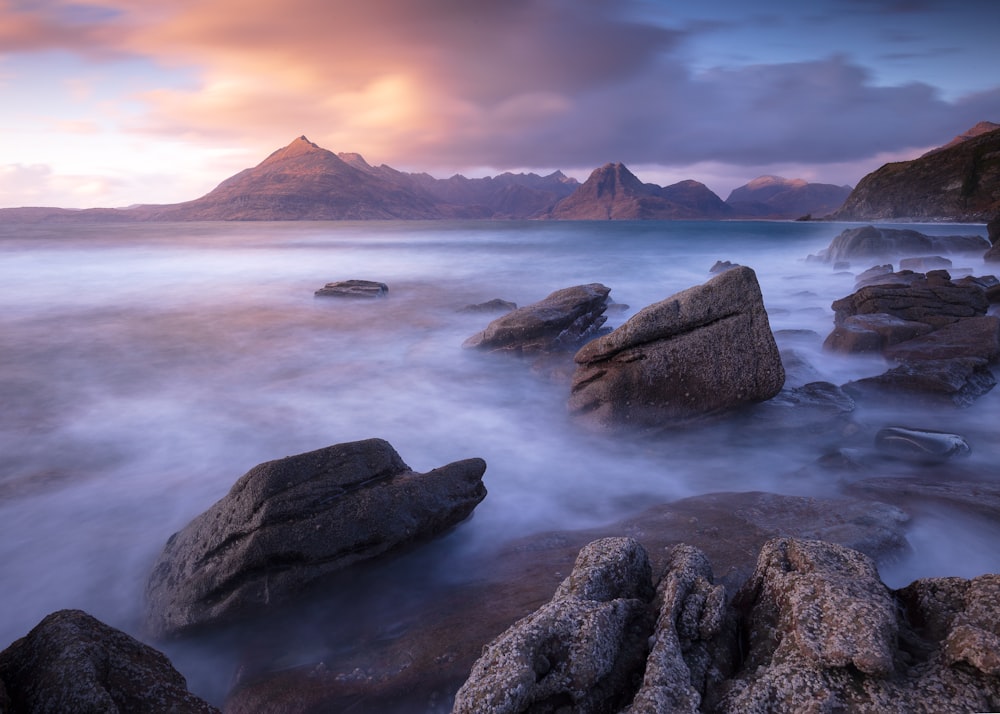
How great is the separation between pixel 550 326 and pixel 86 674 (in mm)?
Result: 11881

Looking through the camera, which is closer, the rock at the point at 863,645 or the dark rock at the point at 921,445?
the rock at the point at 863,645

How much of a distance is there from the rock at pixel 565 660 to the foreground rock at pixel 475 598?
5.2 inches

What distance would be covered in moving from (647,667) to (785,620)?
0.94m

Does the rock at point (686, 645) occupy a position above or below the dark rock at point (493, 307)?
above

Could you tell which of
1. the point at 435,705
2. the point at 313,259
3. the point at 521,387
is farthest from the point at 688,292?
the point at 313,259

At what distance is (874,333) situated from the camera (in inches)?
503

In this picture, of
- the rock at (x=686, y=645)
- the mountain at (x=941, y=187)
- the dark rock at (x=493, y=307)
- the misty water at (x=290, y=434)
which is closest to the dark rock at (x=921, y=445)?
the misty water at (x=290, y=434)

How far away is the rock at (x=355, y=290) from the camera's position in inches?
998

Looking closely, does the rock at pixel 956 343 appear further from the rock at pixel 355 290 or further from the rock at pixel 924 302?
the rock at pixel 355 290

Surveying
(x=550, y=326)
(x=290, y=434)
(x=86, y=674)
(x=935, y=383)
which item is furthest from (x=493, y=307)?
(x=86, y=674)

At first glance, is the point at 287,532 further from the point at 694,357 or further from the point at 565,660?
the point at 694,357

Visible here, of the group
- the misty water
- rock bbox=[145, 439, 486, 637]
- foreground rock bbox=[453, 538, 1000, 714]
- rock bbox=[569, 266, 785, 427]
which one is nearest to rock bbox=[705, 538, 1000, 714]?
foreground rock bbox=[453, 538, 1000, 714]

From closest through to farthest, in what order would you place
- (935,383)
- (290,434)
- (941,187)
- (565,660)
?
(565,660) → (935,383) → (290,434) → (941,187)

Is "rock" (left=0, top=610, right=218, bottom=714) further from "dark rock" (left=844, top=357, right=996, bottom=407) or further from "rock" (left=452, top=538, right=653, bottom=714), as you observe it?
"dark rock" (left=844, top=357, right=996, bottom=407)
